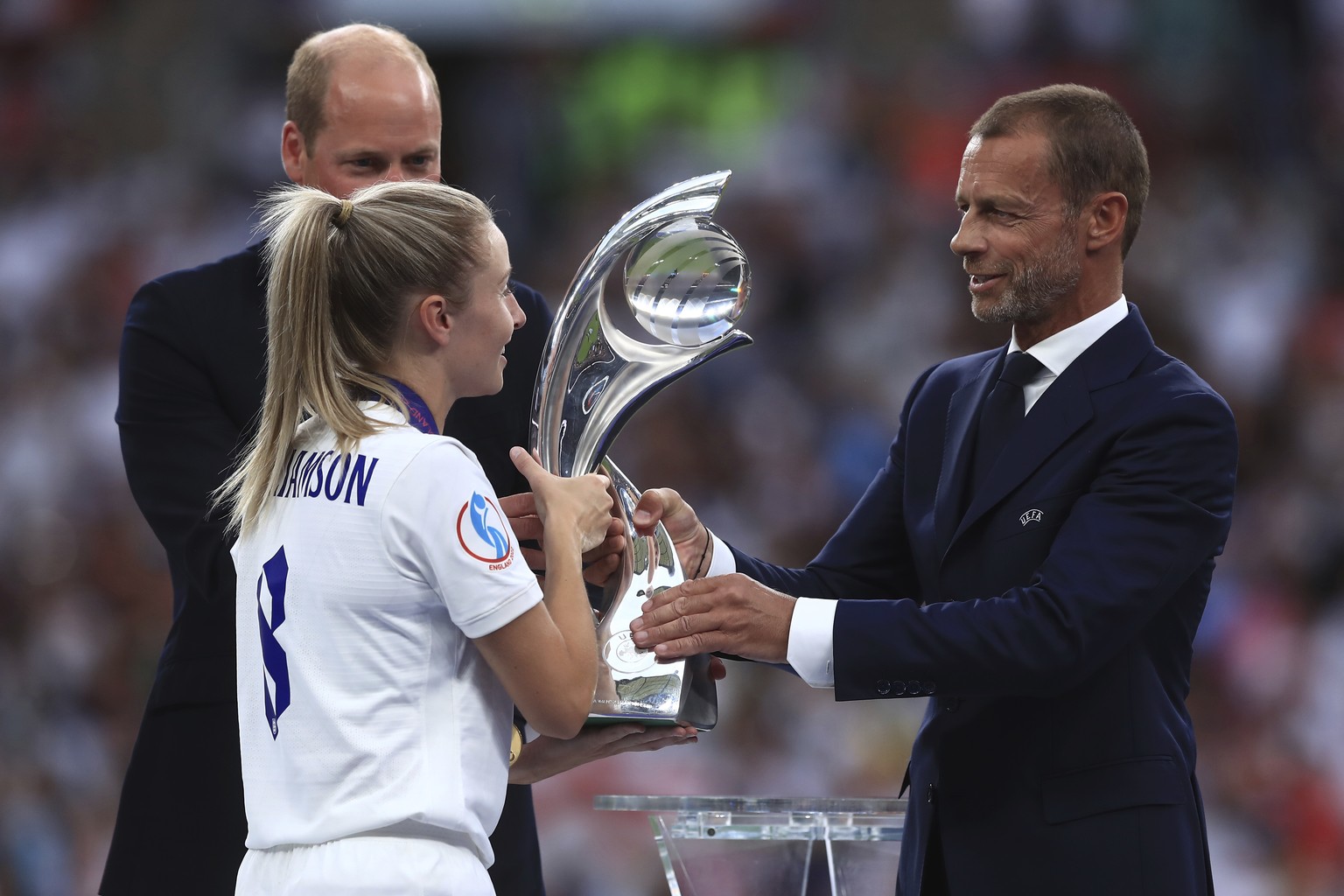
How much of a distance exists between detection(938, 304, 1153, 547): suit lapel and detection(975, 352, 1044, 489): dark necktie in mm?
36

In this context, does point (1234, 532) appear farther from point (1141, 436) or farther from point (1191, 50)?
point (1141, 436)

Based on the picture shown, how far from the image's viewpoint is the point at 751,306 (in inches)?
289

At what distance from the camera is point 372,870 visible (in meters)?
1.86

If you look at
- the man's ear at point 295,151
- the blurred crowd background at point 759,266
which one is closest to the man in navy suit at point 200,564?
the man's ear at point 295,151

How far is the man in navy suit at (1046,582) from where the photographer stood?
2.30 meters

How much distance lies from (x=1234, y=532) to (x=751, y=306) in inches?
93.6

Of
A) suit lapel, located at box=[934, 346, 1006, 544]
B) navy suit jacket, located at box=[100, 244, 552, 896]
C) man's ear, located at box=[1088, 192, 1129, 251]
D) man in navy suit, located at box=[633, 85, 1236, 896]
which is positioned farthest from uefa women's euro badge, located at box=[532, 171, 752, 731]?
man's ear, located at box=[1088, 192, 1129, 251]

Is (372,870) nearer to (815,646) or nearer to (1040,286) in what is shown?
(815,646)

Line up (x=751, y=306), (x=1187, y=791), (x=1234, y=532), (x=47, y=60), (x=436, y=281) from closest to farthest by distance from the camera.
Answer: (x=436, y=281)
(x=1187, y=791)
(x=1234, y=532)
(x=751, y=306)
(x=47, y=60)

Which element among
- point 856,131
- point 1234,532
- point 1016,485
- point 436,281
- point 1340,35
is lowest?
point 1234,532

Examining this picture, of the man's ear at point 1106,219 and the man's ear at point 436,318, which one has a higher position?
the man's ear at point 1106,219

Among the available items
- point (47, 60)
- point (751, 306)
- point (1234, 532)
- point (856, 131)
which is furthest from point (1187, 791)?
point (47, 60)

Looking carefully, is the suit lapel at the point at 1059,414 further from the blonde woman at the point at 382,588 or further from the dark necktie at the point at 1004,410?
the blonde woman at the point at 382,588

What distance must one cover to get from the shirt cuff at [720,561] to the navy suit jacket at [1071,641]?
35cm
